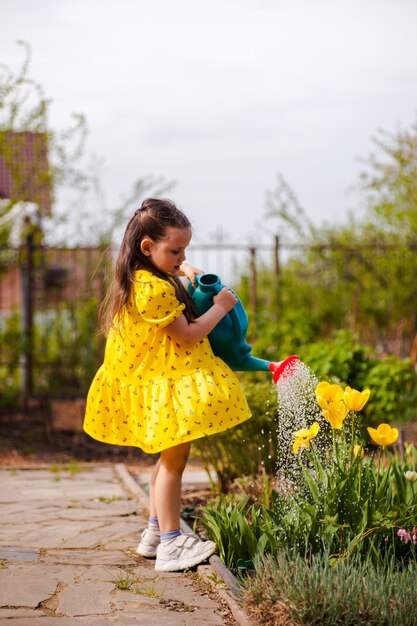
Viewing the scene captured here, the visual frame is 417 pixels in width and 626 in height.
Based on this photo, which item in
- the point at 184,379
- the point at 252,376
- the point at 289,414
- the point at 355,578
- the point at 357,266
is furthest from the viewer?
the point at 357,266

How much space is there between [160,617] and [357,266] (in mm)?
8478

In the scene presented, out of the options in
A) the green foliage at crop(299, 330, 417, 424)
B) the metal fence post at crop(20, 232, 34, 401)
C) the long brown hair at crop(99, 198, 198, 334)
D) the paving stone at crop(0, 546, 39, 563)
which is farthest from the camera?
the metal fence post at crop(20, 232, 34, 401)

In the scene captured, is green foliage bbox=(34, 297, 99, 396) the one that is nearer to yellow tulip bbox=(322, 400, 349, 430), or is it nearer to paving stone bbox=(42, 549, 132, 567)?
paving stone bbox=(42, 549, 132, 567)

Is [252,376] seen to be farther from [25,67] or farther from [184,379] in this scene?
[25,67]

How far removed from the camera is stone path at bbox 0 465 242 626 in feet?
10.4

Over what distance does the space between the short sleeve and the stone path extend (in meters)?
1.07

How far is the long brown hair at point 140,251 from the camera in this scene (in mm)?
3770

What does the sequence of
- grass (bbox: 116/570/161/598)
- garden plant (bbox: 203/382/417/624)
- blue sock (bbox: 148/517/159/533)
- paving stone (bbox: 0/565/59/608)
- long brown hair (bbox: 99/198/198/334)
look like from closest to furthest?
1. garden plant (bbox: 203/382/417/624)
2. paving stone (bbox: 0/565/59/608)
3. grass (bbox: 116/570/161/598)
4. long brown hair (bbox: 99/198/198/334)
5. blue sock (bbox: 148/517/159/533)

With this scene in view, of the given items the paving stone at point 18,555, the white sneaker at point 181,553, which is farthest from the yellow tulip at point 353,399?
the paving stone at point 18,555

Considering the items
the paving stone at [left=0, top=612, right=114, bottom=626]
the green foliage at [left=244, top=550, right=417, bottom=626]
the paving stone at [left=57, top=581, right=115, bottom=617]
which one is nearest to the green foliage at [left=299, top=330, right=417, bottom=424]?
the paving stone at [left=57, top=581, right=115, bottom=617]

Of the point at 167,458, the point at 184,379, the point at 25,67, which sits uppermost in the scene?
the point at 25,67

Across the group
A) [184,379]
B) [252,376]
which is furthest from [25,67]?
[184,379]

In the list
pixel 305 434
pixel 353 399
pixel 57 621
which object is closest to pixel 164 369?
pixel 305 434

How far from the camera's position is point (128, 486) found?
19.6 feet
